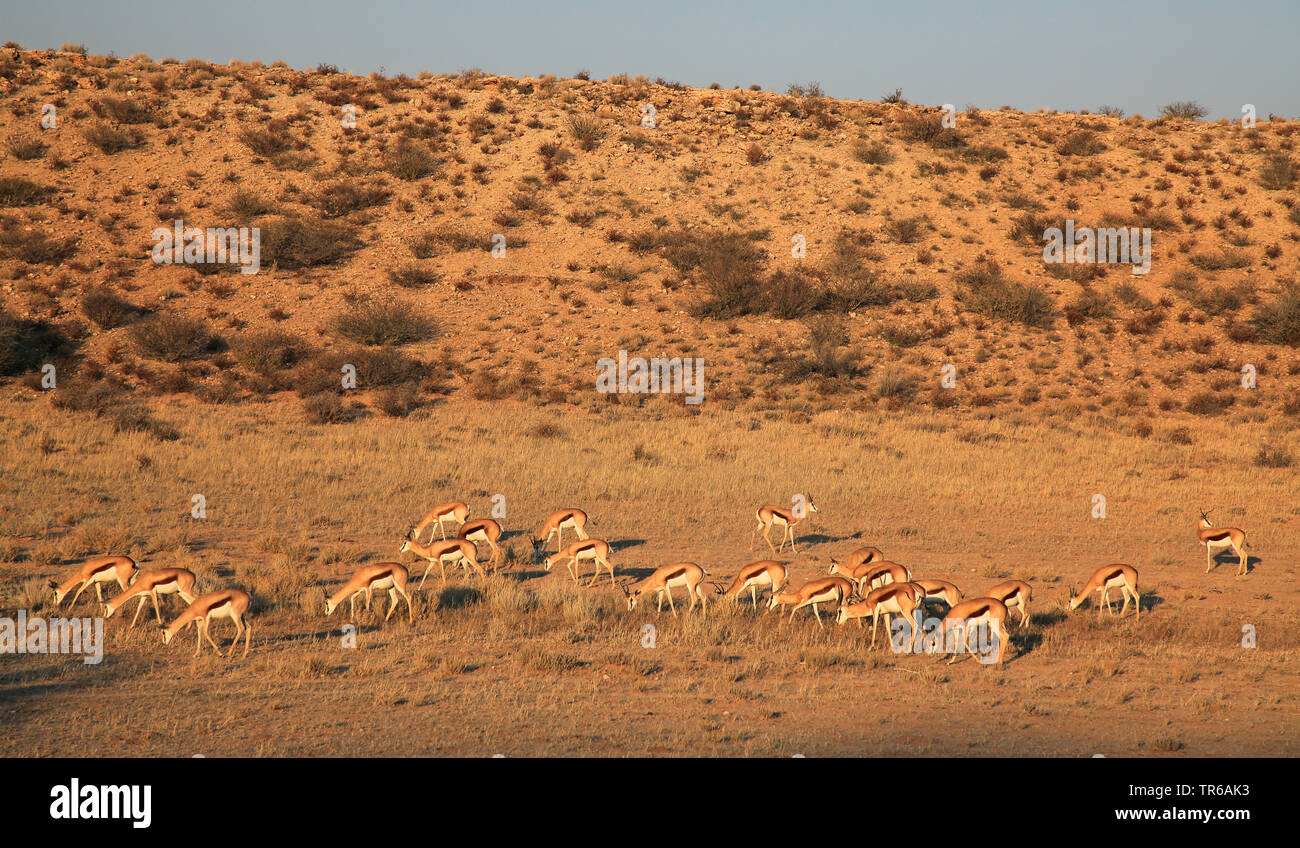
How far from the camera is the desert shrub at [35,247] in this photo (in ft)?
114

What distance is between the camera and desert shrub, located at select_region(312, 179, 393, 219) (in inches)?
1614

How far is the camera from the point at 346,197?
41438 millimetres

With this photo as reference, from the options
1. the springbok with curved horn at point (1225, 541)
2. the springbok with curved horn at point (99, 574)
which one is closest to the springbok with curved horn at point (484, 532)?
the springbok with curved horn at point (99, 574)

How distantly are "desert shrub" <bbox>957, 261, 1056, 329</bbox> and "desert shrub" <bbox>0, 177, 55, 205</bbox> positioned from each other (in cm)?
3697

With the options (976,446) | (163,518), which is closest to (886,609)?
(163,518)

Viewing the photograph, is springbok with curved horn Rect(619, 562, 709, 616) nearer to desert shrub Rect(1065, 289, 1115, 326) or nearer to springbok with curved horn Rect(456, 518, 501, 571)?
springbok with curved horn Rect(456, 518, 501, 571)

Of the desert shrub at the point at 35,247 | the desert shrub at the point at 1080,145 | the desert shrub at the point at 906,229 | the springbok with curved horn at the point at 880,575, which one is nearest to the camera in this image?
the springbok with curved horn at the point at 880,575

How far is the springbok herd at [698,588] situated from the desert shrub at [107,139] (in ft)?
116

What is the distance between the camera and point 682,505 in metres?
19.4

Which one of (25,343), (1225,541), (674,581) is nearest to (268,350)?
(25,343)

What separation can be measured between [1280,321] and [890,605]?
32.7 metres

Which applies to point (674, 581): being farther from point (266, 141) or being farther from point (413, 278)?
point (266, 141)

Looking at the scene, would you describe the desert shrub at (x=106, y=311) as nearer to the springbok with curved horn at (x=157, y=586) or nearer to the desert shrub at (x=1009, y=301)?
the springbok with curved horn at (x=157, y=586)

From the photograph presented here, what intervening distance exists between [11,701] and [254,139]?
39.9m
